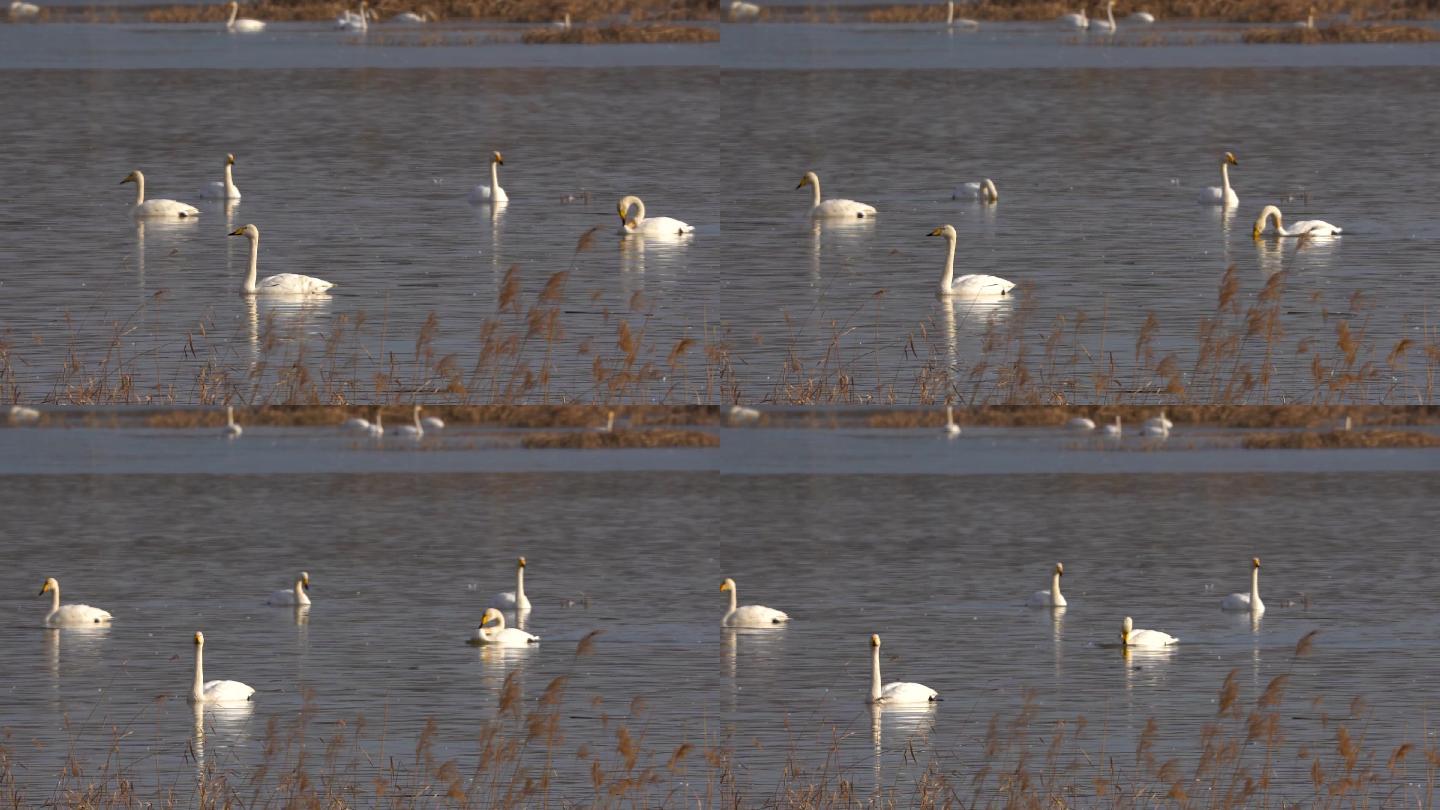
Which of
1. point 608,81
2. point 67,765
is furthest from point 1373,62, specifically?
point 67,765

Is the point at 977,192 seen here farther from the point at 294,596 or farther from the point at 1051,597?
the point at 294,596

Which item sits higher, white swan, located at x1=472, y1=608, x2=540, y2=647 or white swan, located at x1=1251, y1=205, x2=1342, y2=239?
white swan, located at x1=1251, y1=205, x2=1342, y2=239

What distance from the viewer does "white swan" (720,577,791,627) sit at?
29.1 meters

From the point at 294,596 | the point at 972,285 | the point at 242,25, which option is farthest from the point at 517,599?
the point at 242,25

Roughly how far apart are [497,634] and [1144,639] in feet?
19.7

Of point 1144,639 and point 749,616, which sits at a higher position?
point 1144,639

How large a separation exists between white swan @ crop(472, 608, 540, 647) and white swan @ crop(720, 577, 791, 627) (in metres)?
2.10

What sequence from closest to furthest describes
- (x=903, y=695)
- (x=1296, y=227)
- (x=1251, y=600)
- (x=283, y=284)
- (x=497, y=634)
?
(x=903, y=695), (x=283, y=284), (x=497, y=634), (x=1251, y=600), (x=1296, y=227)

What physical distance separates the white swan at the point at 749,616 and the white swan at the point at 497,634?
210 centimetres

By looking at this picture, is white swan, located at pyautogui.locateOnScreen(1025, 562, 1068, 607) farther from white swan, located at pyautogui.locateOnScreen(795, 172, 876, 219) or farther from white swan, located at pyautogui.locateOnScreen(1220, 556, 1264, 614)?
white swan, located at pyautogui.locateOnScreen(795, 172, 876, 219)

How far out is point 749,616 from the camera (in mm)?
29266

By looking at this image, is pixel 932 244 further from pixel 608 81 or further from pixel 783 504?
pixel 608 81

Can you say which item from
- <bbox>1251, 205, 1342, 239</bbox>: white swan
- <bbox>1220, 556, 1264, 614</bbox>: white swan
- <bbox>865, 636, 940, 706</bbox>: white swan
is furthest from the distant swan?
<bbox>865, 636, 940, 706</bbox>: white swan

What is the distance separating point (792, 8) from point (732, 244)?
164 ft
